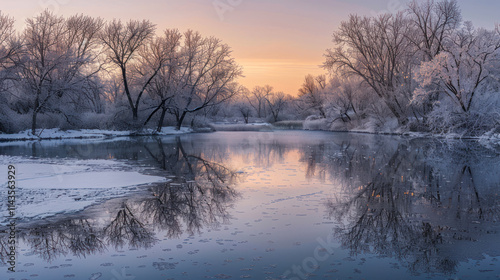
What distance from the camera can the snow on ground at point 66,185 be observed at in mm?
8461

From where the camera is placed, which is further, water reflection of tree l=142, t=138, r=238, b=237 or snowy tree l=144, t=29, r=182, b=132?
snowy tree l=144, t=29, r=182, b=132

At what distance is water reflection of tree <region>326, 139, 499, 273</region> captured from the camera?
5987 mm

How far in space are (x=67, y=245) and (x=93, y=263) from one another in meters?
1.00

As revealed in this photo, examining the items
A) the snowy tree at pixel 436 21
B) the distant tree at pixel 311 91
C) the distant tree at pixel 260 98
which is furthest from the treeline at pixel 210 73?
the distant tree at pixel 260 98

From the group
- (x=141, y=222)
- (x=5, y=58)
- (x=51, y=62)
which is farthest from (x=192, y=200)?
(x=51, y=62)

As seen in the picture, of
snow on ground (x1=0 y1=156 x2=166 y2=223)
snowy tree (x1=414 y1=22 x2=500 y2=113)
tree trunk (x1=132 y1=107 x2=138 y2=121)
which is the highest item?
snowy tree (x1=414 y1=22 x2=500 y2=113)

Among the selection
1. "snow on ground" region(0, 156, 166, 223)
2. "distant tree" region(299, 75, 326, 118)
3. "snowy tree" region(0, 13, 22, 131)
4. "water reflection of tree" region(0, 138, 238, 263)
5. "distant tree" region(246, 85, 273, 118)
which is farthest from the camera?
"distant tree" region(246, 85, 273, 118)

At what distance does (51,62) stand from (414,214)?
35.2 m

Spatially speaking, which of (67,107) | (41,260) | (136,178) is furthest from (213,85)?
(41,260)

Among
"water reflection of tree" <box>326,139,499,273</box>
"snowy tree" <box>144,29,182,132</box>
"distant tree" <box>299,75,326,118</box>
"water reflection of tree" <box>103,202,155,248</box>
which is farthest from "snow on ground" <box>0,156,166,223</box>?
"distant tree" <box>299,75,326,118</box>

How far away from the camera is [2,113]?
99.5 feet

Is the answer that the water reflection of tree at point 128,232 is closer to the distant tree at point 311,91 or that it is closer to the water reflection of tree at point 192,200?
the water reflection of tree at point 192,200

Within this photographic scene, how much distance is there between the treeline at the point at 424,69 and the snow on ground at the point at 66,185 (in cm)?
2611

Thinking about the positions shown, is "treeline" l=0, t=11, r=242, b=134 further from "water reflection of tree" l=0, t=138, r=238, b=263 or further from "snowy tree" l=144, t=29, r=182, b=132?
"water reflection of tree" l=0, t=138, r=238, b=263
